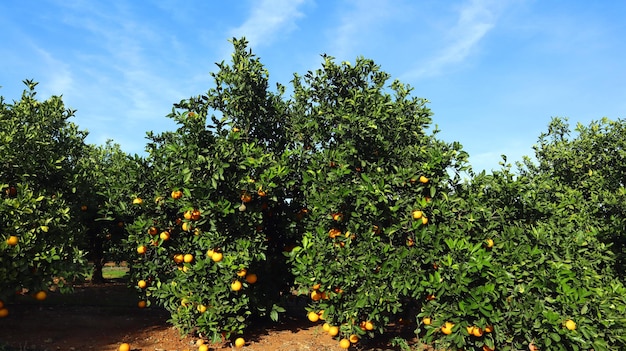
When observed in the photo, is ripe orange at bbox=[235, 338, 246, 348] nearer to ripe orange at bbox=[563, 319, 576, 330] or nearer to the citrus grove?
the citrus grove

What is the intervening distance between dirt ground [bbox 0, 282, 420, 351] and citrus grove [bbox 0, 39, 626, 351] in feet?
1.21

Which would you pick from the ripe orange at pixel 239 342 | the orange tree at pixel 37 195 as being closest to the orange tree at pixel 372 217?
the ripe orange at pixel 239 342

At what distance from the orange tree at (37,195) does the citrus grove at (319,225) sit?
28 mm

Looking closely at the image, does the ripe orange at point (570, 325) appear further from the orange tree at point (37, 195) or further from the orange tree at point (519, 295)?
the orange tree at point (37, 195)

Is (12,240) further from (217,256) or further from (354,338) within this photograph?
(354,338)

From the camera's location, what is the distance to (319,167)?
22.4ft

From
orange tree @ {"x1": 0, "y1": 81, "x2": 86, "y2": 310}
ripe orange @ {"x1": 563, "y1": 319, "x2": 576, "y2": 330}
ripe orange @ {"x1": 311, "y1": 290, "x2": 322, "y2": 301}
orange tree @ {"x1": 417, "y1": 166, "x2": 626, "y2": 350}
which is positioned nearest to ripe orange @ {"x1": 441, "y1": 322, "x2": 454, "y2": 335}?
orange tree @ {"x1": 417, "y1": 166, "x2": 626, "y2": 350}

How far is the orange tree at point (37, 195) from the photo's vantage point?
5887 mm

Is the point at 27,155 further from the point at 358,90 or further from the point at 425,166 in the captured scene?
the point at 425,166

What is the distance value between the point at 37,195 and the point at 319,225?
4628mm

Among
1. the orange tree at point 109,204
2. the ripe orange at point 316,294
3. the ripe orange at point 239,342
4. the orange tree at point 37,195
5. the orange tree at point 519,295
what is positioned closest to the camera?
the orange tree at point 519,295

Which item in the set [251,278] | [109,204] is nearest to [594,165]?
[251,278]

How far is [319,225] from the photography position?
671cm

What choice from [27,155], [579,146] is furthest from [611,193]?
[27,155]
